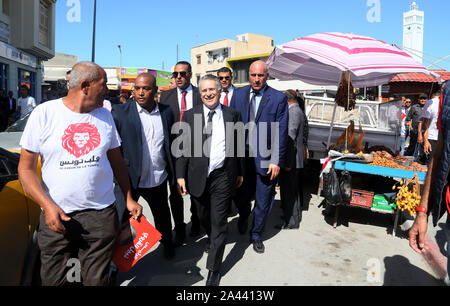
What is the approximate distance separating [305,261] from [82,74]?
123 inches

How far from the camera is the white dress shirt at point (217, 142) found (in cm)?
346

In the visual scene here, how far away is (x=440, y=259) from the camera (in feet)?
12.8

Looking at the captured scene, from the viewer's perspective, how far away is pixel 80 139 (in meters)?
2.08

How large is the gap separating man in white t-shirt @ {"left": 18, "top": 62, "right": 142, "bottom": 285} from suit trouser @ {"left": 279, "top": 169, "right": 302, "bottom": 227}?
3.20 metres

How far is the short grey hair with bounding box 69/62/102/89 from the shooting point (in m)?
2.08

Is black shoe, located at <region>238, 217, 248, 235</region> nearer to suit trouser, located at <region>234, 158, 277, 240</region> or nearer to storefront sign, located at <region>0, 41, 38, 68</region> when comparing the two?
suit trouser, located at <region>234, 158, 277, 240</region>

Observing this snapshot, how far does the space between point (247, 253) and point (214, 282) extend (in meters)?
0.94

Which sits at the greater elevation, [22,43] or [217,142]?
[22,43]

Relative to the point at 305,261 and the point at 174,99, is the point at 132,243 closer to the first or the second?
the point at 305,261

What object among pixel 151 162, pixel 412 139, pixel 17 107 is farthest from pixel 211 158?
pixel 412 139

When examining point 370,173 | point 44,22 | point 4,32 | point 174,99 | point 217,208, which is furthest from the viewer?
point 44,22

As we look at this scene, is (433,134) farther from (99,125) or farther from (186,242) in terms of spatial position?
(99,125)

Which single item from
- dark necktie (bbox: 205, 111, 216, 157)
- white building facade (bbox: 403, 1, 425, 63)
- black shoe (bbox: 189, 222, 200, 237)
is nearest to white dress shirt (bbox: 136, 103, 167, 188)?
dark necktie (bbox: 205, 111, 216, 157)
